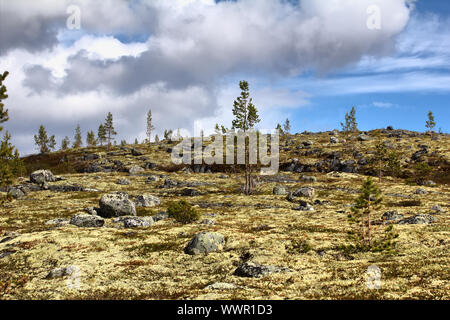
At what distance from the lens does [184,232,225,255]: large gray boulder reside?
2661cm

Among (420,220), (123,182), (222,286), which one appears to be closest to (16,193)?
(123,182)

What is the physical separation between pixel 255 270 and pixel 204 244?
304 inches

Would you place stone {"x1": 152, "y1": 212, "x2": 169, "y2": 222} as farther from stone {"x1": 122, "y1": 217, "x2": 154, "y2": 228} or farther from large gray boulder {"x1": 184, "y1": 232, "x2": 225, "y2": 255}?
large gray boulder {"x1": 184, "y1": 232, "x2": 225, "y2": 255}

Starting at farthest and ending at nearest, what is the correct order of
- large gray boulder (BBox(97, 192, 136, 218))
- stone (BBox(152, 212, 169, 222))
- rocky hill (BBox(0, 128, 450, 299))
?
1. large gray boulder (BBox(97, 192, 136, 218))
2. stone (BBox(152, 212, 169, 222))
3. rocky hill (BBox(0, 128, 450, 299))

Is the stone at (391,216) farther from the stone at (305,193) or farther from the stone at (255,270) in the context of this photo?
the stone at (255,270)

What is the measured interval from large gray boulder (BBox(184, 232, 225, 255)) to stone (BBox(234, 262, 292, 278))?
6.19 metres

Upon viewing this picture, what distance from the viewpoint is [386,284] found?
50.5 feet

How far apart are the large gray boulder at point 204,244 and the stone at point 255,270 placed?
20.3 feet

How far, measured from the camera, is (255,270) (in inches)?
801

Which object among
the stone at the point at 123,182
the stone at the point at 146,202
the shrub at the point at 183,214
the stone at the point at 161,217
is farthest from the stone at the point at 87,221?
the stone at the point at 123,182

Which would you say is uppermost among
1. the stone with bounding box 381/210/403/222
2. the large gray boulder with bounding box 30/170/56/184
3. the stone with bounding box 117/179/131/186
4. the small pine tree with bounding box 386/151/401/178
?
the small pine tree with bounding box 386/151/401/178

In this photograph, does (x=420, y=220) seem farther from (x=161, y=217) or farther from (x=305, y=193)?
(x=161, y=217)

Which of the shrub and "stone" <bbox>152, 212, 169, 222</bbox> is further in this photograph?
"stone" <bbox>152, 212, 169, 222</bbox>

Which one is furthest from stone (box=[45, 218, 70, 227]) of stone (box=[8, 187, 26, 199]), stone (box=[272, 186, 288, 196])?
stone (box=[272, 186, 288, 196])
